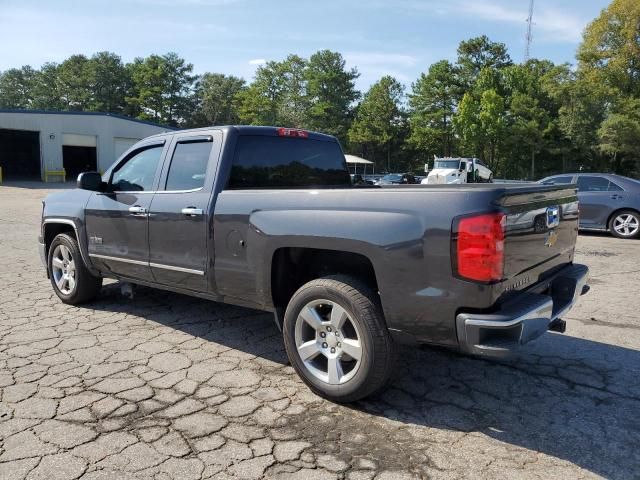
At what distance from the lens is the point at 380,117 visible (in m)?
60.2

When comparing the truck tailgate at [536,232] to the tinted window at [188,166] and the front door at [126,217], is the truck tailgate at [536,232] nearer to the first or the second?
the tinted window at [188,166]

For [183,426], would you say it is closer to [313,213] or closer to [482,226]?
[313,213]

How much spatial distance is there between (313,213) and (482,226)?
1.11 meters

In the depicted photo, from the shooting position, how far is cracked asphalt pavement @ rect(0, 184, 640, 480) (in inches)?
104

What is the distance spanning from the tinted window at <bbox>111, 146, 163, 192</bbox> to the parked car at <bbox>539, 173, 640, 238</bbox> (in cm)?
908

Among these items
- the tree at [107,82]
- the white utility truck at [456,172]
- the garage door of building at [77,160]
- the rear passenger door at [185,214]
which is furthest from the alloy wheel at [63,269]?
the tree at [107,82]

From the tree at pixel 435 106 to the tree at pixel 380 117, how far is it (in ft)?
12.5

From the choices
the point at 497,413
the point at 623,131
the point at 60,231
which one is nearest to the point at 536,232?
the point at 497,413

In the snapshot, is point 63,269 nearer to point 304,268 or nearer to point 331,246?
point 304,268

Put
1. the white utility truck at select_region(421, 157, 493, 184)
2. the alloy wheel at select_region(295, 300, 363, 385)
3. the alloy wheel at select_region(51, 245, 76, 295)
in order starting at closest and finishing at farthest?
the alloy wheel at select_region(295, 300, 363, 385) → the alloy wheel at select_region(51, 245, 76, 295) → the white utility truck at select_region(421, 157, 493, 184)

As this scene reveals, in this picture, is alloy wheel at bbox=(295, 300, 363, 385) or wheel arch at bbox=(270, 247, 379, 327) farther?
wheel arch at bbox=(270, 247, 379, 327)

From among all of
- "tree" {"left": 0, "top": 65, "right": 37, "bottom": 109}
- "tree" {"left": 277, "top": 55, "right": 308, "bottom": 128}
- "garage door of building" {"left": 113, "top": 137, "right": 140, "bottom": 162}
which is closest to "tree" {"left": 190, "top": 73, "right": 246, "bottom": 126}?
"tree" {"left": 277, "top": 55, "right": 308, "bottom": 128}

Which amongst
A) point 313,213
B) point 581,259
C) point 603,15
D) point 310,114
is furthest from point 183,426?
point 310,114

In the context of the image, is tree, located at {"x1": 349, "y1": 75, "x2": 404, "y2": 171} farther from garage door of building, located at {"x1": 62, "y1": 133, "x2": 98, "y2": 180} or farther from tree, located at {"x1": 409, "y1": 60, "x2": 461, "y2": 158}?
garage door of building, located at {"x1": 62, "y1": 133, "x2": 98, "y2": 180}
